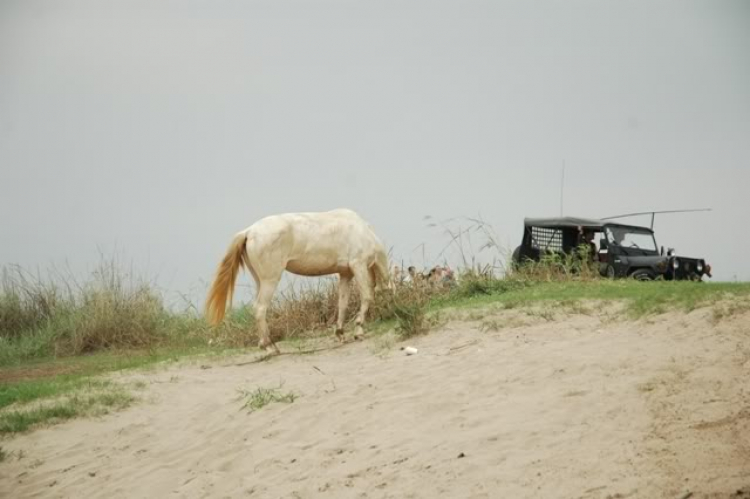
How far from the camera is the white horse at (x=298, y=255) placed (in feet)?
34.1

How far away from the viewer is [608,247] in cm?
1487

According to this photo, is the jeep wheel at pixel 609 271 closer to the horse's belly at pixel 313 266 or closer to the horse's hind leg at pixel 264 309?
the horse's belly at pixel 313 266

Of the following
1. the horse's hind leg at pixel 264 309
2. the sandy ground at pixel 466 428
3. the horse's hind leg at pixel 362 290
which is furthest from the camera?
the horse's hind leg at pixel 362 290

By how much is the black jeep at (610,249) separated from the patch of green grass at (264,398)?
7393 mm

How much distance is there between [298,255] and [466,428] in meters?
5.68

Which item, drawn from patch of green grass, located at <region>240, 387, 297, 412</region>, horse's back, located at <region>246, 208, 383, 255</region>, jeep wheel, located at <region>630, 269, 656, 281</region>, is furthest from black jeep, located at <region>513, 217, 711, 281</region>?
patch of green grass, located at <region>240, 387, 297, 412</region>

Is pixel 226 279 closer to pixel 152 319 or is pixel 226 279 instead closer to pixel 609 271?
pixel 152 319

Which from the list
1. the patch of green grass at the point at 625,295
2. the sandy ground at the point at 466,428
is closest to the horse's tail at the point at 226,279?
the sandy ground at the point at 466,428

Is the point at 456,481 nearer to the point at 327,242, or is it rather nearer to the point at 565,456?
the point at 565,456

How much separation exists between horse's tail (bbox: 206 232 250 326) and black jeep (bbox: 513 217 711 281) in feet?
17.8

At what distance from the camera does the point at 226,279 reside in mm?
10695

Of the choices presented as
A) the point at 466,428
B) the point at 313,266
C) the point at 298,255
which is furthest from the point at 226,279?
the point at 466,428

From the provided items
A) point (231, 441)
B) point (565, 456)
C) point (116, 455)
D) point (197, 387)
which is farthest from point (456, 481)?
point (197, 387)

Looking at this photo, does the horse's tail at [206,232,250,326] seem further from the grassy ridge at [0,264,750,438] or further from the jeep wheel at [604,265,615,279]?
the jeep wheel at [604,265,615,279]
